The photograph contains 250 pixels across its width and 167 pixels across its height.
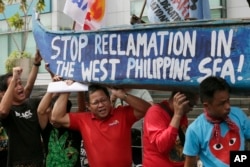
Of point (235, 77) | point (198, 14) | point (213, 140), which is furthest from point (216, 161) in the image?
point (198, 14)

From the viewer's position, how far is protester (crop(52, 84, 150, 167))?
11.0 ft

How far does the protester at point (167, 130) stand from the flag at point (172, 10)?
0.88m

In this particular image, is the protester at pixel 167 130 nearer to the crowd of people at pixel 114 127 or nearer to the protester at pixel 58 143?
the crowd of people at pixel 114 127

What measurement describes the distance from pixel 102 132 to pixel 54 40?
977 mm

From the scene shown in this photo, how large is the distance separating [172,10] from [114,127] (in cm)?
112

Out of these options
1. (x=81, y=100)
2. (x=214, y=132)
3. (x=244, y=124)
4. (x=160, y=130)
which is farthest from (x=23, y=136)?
(x=244, y=124)

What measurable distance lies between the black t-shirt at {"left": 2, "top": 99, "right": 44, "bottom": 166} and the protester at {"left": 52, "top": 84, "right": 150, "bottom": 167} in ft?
1.29

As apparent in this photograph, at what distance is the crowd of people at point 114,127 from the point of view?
261 cm

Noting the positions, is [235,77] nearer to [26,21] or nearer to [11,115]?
[11,115]

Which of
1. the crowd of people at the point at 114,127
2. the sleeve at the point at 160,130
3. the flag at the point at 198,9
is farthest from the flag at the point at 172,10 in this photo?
the sleeve at the point at 160,130

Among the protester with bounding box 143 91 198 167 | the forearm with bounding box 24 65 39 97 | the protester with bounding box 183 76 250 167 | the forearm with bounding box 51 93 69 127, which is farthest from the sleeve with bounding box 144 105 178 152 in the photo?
the forearm with bounding box 24 65 39 97

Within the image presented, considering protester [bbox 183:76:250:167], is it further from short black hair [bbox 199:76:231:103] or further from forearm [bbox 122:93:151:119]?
forearm [bbox 122:93:151:119]

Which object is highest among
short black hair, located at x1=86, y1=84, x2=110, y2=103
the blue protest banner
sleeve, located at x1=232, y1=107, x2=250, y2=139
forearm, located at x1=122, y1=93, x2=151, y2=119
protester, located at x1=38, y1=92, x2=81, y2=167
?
the blue protest banner

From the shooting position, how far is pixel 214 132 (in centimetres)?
259
